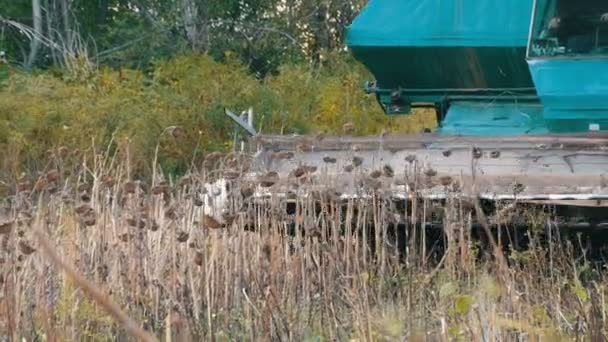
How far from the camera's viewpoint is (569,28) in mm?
8734

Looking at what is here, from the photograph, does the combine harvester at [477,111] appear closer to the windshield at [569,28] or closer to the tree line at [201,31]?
the windshield at [569,28]

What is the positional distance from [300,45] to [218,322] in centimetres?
1825

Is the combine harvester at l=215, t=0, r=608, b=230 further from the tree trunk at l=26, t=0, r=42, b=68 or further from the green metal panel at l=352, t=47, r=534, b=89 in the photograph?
the tree trunk at l=26, t=0, r=42, b=68

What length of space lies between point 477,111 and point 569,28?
160 centimetres

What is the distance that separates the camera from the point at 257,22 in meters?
23.7

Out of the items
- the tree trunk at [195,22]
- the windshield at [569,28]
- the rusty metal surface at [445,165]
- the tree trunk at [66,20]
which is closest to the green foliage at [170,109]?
the tree trunk at [195,22]

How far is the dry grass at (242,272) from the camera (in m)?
4.59

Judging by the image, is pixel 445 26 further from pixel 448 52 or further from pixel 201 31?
pixel 201 31

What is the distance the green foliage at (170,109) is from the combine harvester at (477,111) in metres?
3.43

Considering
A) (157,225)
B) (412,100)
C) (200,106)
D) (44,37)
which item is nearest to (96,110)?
(200,106)

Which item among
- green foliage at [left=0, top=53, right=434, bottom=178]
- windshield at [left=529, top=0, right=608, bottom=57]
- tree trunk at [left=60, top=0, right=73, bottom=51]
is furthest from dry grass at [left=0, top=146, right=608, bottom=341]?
tree trunk at [left=60, top=0, right=73, bottom=51]

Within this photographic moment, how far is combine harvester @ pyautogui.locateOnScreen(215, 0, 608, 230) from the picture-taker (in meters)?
6.18

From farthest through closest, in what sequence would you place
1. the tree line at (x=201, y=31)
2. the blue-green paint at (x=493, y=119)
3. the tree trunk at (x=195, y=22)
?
the tree trunk at (x=195, y=22)
the tree line at (x=201, y=31)
the blue-green paint at (x=493, y=119)

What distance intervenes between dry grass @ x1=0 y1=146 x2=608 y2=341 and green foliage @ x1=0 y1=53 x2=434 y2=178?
8200 mm
